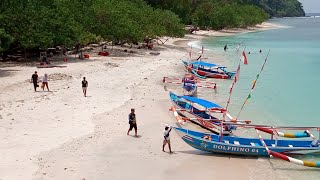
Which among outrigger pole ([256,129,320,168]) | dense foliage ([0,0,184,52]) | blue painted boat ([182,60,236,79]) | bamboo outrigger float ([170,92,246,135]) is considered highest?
dense foliage ([0,0,184,52])

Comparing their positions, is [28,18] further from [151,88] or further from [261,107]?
[261,107]

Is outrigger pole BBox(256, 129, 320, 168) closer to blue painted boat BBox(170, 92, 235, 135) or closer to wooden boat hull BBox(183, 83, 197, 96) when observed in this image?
blue painted boat BBox(170, 92, 235, 135)

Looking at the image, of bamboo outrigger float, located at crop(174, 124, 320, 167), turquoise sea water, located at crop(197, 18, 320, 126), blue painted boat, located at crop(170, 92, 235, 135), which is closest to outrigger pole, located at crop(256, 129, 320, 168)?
bamboo outrigger float, located at crop(174, 124, 320, 167)

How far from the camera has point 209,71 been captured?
40.6 m

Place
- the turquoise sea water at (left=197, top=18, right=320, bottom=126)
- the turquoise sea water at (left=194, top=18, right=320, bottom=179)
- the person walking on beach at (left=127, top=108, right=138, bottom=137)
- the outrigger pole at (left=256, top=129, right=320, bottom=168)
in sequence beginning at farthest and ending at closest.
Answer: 1. the turquoise sea water at (left=197, top=18, right=320, bottom=126)
2. the person walking on beach at (left=127, top=108, right=138, bottom=137)
3. the turquoise sea water at (left=194, top=18, right=320, bottom=179)
4. the outrigger pole at (left=256, top=129, right=320, bottom=168)

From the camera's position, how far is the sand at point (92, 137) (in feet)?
53.1

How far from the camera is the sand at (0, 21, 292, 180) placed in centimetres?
1619

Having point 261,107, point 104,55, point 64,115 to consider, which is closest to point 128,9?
point 104,55

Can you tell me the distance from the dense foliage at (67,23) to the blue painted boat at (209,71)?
1252cm

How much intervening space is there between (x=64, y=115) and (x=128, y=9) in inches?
1502

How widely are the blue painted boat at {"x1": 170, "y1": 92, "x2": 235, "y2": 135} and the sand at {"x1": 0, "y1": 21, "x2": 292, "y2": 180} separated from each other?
913mm

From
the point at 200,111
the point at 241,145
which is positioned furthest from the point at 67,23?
the point at 241,145

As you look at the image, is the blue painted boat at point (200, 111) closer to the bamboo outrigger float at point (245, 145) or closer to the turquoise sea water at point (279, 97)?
the bamboo outrigger float at point (245, 145)

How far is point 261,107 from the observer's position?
29141mm
